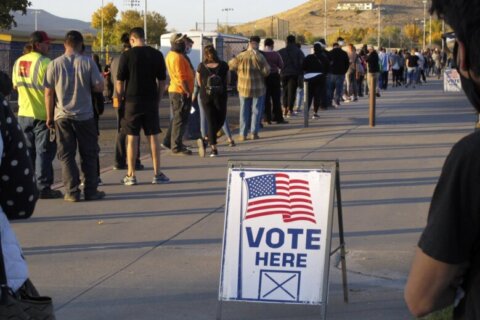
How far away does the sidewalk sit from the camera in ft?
20.7

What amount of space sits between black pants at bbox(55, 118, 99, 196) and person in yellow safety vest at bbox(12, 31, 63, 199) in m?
0.31

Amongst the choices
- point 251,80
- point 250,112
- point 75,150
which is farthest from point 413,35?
point 75,150

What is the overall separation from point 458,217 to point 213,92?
38.6 ft

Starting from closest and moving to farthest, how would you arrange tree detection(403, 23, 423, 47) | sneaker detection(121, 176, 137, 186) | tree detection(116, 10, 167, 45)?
sneaker detection(121, 176, 137, 186), tree detection(116, 10, 167, 45), tree detection(403, 23, 423, 47)

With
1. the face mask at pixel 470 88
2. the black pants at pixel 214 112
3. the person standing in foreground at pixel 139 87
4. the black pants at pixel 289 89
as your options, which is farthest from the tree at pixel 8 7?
the face mask at pixel 470 88

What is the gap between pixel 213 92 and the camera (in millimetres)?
13828

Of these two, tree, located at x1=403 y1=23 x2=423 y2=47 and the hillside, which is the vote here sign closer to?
tree, located at x1=403 y1=23 x2=423 y2=47

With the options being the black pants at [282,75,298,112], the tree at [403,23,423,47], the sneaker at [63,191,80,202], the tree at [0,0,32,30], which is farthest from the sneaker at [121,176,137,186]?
the tree at [403,23,423,47]

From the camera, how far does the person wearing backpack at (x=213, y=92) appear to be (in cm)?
1388

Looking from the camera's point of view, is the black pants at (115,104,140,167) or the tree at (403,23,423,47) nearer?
the black pants at (115,104,140,167)

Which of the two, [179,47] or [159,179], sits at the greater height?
[179,47]

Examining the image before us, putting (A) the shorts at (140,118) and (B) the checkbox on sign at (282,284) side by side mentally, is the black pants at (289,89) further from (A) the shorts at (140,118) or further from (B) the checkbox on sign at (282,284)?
(B) the checkbox on sign at (282,284)

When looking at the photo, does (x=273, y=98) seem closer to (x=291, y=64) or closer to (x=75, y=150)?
(x=291, y=64)

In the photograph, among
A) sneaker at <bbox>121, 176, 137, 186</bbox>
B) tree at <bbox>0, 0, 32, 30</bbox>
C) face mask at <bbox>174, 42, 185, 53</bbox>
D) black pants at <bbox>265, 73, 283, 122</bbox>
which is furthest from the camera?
tree at <bbox>0, 0, 32, 30</bbox>
